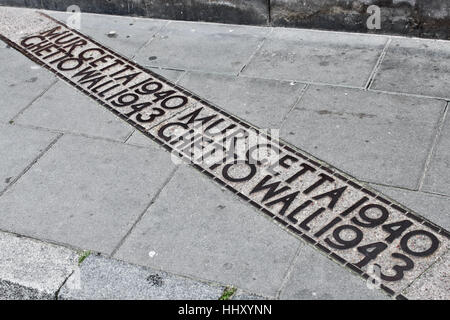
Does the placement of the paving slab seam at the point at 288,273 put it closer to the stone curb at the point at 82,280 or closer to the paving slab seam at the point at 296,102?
the stone curb at the point at 82,280

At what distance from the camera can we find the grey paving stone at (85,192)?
436 cm

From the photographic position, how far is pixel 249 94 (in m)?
5.76

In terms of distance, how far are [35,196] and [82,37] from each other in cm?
294

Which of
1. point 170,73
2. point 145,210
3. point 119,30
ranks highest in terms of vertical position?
point 119,30

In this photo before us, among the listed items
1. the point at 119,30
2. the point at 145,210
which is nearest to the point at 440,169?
the point at 145,210

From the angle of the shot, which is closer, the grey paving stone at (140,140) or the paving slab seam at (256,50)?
the grey paving stone at (140,140)

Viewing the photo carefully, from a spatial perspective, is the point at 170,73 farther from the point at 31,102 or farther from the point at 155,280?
the point at 155,280

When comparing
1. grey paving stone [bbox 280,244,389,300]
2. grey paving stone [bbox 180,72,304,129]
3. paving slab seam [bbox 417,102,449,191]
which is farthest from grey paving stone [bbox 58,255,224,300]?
grey paving stone [bbox 180,72,304,129]

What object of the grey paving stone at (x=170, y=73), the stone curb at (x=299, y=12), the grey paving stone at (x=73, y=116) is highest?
the stone curb at (x=299, y=12)

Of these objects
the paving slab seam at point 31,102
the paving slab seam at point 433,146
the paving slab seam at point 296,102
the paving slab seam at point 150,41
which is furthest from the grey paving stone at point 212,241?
the paving slab seam at point 150,41

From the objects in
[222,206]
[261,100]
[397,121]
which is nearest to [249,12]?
[261,100]

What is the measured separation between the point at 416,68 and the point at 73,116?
3.34 m

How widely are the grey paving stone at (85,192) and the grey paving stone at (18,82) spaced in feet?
2.89

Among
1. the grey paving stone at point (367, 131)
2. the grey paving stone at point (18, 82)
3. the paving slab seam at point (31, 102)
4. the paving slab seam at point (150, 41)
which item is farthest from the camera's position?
the paving slab seam at point (150, 41)
